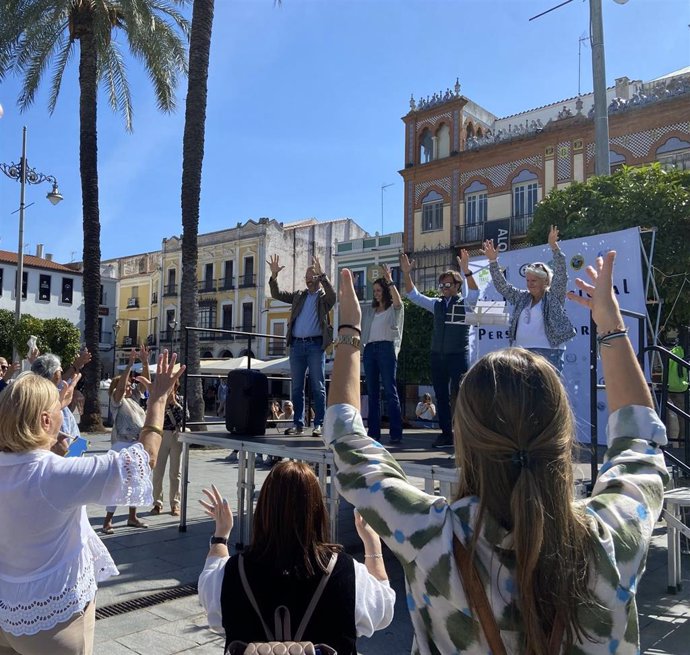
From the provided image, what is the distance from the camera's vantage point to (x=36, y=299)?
45688 millimetres

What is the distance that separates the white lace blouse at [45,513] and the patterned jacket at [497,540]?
1.30 m

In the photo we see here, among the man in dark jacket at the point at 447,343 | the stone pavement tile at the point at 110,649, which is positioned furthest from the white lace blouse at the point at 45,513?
the man in dark jacket at the point at 447,343

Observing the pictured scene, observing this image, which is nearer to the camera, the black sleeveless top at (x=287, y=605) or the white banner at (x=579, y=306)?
the black sleeveless top at (x=287, y=605)

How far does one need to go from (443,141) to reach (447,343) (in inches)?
1099

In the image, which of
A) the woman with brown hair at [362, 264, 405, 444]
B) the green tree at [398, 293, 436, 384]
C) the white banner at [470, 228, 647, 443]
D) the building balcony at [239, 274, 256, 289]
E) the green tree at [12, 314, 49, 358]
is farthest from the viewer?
the building balcony at [239, 274, 256, 289]

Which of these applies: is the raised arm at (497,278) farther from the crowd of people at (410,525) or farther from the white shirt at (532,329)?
the crowd of people at (410,525)

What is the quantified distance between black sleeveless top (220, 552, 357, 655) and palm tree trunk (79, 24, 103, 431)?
16.9 metres

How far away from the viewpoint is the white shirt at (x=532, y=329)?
5.53 metres

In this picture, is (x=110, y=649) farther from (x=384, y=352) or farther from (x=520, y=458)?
(x=520, y=458)

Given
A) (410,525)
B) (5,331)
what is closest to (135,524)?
(410,525)

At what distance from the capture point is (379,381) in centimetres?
705

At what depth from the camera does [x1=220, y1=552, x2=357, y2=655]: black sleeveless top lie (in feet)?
6.80

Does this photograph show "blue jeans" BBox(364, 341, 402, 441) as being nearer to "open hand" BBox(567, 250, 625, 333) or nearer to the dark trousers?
the dark trousers

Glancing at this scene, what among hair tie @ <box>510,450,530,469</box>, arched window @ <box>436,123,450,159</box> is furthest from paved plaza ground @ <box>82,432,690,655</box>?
arched window @ <box>436,123,450,159</box>
